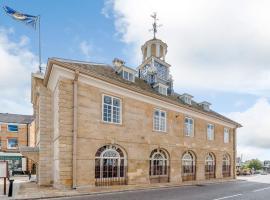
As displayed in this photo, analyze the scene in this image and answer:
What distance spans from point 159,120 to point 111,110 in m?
5.59

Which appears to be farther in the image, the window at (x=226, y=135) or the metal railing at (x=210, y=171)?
the window at (x=226, y=135)

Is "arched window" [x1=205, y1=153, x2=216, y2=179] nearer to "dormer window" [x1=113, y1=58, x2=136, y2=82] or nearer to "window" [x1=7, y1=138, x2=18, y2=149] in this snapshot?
"dormer window" [x1=113, y1=58, x2=136, y2=82]

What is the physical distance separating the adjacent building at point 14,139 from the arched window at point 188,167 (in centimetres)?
2454

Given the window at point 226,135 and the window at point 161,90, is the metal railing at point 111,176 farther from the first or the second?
the window at point 226,135

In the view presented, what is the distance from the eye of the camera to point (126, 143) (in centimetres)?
1984

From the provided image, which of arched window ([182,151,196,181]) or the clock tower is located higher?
the clock tower

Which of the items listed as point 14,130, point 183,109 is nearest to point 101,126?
point 183,109

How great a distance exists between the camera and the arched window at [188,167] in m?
25.5

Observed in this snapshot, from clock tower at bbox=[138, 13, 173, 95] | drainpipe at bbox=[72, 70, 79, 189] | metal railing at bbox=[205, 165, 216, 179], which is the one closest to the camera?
drainpipe at bbox=[72, 70, 79, 189]

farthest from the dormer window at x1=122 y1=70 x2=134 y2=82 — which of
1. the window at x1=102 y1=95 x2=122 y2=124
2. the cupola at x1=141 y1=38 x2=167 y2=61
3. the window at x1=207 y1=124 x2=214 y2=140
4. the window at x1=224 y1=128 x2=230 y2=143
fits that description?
the window at x1=224 y1=128 x2=230 y2=143

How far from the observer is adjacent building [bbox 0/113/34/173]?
40.8m

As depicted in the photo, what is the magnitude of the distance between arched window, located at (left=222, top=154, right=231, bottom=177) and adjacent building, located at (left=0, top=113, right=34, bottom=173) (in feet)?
87.7

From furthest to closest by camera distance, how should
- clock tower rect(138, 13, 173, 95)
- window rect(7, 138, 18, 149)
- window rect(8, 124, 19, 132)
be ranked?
window rect(8, 124, 19, 132) → window rect(7, 138, 18, 149) → clock tower rect(138, 13, 173, 95)

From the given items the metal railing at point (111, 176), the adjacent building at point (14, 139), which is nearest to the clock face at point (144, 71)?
the metal railing at point (111, 176)
